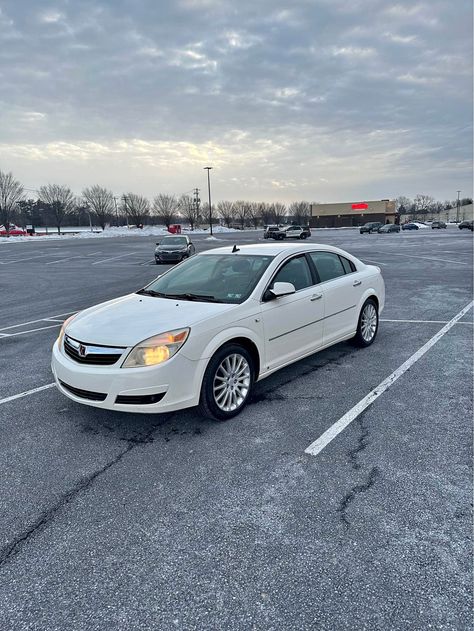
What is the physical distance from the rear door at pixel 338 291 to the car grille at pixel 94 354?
102 inches

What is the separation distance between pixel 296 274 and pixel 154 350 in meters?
2.09

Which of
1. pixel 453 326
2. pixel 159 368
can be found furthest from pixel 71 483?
pixel 453 326

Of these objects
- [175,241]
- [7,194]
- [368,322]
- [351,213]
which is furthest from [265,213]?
[368,322]

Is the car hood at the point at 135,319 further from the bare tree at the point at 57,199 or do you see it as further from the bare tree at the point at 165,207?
the bare tree at the point at 165,207

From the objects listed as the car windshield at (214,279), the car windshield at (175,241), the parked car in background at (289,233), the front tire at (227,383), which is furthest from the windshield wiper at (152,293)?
the parked car in background at (289,233)

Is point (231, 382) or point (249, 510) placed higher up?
point (231, 382)

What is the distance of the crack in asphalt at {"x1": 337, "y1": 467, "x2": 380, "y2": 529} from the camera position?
8.48 feet

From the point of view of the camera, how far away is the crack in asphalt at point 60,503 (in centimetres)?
238

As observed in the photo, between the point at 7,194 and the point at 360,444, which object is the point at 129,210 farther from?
the point at 360,444

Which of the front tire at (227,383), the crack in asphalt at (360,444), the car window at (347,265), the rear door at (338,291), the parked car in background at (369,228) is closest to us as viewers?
the crack in asphalt at (360,444)

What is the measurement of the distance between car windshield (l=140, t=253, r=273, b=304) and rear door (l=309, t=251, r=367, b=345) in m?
0.89

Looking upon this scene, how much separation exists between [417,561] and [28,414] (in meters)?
3.53

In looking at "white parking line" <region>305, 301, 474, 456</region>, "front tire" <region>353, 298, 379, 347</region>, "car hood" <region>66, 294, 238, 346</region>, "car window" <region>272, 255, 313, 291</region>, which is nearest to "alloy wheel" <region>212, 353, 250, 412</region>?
"car hood" <region>66, 294, 238, 346</region>

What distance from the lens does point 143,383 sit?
10.8ft
